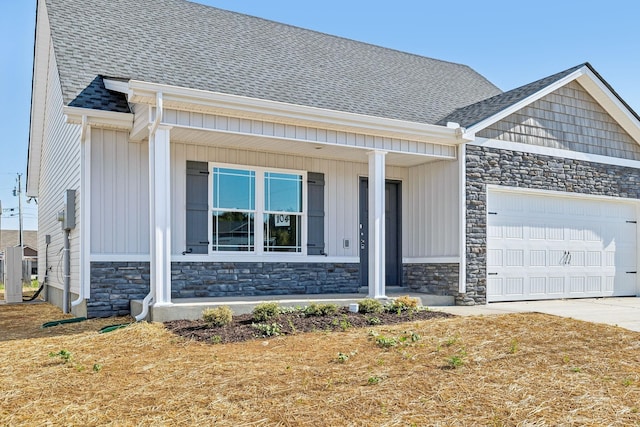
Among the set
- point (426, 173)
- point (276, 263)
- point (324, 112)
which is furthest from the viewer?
point (426, 173)

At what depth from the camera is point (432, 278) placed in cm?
1021

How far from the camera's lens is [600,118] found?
1120 cm

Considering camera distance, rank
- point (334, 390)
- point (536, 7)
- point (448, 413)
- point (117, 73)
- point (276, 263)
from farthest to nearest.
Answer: point (536, 7) < point (276, 263) < point (117, 73) < point (334, 390) < point (448, 413)

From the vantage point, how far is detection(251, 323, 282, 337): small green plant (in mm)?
6603

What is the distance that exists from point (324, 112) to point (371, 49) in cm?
611

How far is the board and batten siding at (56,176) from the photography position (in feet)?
30.8

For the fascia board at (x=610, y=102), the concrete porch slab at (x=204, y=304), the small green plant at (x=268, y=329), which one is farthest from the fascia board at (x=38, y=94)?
the fascia board at (x=610, y=102)

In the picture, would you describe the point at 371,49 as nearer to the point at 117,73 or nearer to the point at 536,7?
the point at 536,7

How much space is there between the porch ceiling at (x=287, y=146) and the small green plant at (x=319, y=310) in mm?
2495

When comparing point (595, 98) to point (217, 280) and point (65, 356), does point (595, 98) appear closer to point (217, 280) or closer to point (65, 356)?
point (217, 280)

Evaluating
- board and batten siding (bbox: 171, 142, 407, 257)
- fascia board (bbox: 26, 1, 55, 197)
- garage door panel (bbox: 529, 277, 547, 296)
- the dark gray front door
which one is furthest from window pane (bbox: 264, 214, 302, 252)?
fascia board (bbox: 26, 1, 55, 197)

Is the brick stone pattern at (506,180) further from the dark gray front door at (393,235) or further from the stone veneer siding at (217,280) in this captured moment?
the stone veneer siding at (217,280)

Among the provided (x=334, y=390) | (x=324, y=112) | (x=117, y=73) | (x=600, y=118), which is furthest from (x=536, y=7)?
(x=334, y=390)

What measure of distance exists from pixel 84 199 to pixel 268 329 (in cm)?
371
